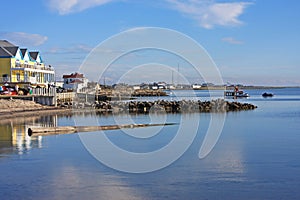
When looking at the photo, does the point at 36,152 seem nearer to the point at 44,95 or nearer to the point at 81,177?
the point at 81,177

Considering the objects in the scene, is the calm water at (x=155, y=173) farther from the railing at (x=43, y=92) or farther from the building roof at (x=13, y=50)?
the building roof at (x=13, y=50)

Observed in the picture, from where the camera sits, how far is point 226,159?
14180mm

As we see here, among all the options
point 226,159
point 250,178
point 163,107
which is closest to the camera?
point 250,178

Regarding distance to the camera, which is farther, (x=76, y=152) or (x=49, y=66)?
(x=49, y=66)

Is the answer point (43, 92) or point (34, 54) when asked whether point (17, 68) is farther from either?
point (34, 54)

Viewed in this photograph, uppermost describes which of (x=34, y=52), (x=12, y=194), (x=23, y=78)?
(x=34, y=52)

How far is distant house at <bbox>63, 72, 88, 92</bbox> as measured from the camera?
70938mm

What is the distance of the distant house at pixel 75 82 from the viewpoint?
2793 inches

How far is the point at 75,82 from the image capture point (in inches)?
3024

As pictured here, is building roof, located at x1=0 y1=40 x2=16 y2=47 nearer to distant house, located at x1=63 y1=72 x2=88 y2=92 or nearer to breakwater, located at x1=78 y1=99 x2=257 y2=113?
distant house, located at x1=63 y1=72 x2=88 y2=92

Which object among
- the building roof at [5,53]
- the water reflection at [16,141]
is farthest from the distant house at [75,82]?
the water reflection at [16,141]

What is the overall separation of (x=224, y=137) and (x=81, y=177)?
1042cm

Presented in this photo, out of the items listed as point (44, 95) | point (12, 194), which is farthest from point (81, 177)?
point (44, 95)

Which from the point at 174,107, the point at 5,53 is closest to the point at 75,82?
the point at 5,53
